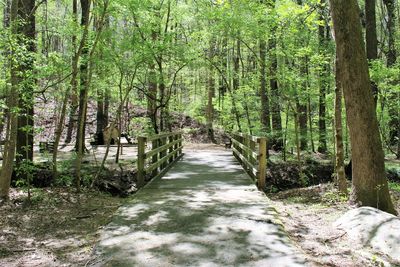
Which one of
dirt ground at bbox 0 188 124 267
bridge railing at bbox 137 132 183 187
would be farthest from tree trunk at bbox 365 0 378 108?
dirt ground at bbox 0 188 124 267

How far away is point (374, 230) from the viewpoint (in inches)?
190

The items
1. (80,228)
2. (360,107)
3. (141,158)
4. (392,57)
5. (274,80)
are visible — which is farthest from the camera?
(392,57)

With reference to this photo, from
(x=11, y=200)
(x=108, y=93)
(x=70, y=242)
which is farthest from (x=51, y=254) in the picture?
(x=108, y=93)

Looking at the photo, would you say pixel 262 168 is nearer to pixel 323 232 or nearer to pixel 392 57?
pixel 323 232

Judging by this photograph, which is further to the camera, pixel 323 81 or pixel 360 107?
pixel 323 81

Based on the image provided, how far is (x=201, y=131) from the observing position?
25156mm

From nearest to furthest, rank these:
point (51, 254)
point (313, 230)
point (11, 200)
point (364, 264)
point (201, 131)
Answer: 1. point (364, 264)
2. point (51, 254)
3. point (313, 230)
4. point (11, 200)
5. point (201, 131)

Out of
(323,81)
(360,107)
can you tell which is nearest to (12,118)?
(360,107)

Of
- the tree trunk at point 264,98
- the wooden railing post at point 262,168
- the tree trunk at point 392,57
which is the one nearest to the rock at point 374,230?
the wooden railing post at point 262,168

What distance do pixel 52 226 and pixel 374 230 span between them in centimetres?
455

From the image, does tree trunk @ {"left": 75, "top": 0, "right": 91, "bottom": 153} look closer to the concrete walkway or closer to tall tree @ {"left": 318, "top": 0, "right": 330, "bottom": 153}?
the concrete walkway

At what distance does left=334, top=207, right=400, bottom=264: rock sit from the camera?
441 centimetres

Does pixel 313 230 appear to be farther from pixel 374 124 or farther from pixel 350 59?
pixel 350 59

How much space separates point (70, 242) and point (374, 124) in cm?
494
